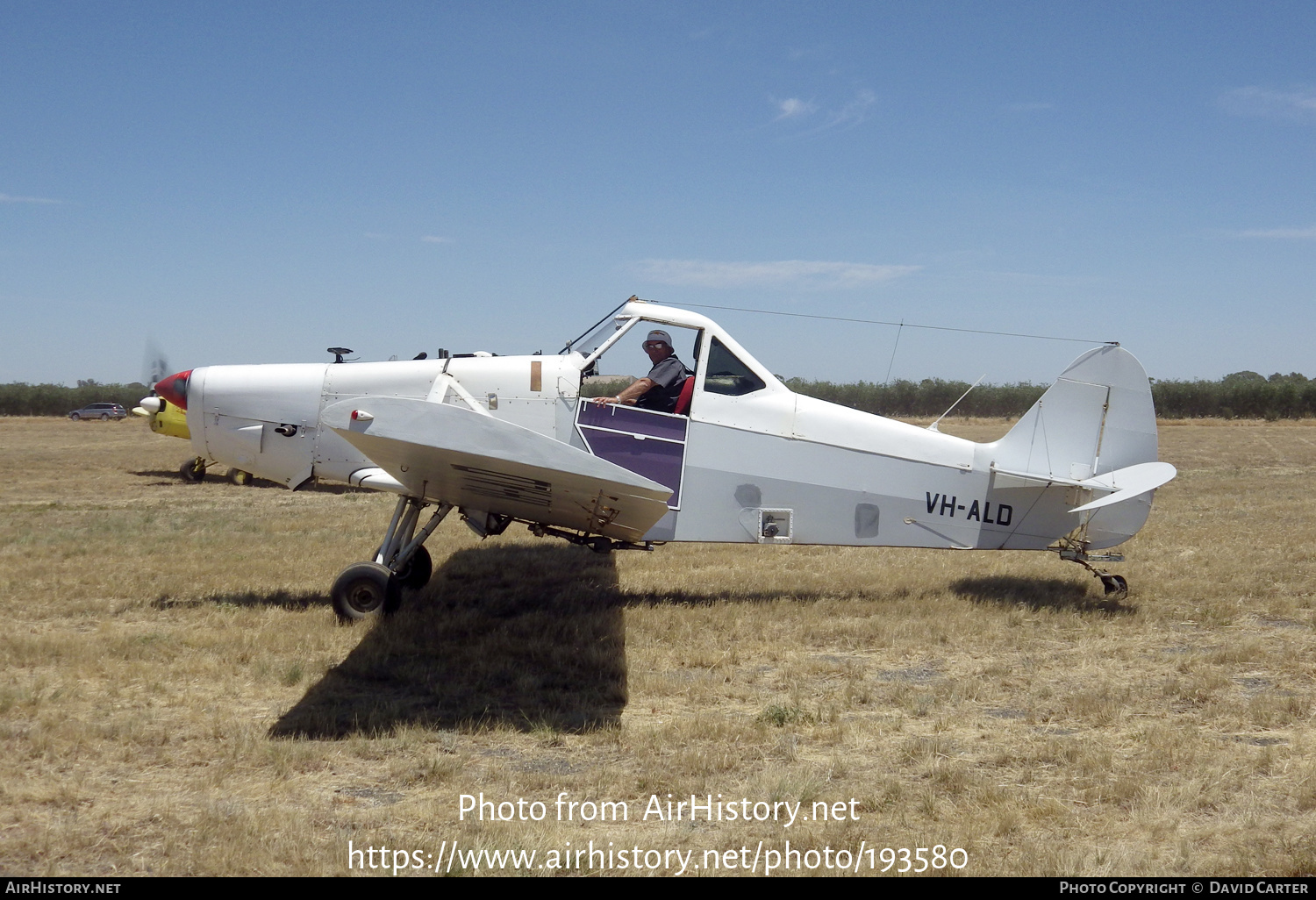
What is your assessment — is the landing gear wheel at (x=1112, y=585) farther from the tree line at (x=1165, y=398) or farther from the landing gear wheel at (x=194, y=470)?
the tree line at (x=1165, y=398)

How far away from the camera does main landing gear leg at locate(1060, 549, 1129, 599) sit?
8.29 m

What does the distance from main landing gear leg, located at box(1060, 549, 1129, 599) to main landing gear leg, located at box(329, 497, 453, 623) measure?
5929mm

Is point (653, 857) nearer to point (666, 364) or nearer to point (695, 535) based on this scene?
point (695, 535)

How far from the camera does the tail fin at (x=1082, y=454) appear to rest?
322 inches

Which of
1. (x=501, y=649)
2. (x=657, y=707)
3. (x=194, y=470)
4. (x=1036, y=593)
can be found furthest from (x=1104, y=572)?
(x=194, y=470)

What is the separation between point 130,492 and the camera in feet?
54.9

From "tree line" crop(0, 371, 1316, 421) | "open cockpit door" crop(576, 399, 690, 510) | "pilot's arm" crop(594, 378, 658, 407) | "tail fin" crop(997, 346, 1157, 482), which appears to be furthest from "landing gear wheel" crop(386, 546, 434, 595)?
"tree line" crop(0, 371, 1316, 421)

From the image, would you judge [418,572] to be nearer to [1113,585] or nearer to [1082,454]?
[1082,454]

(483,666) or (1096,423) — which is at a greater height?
(1096,423)

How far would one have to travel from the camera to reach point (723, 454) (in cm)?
754

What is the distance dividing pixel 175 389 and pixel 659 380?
4446 millimetres

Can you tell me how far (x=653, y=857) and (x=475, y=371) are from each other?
4.64 metres

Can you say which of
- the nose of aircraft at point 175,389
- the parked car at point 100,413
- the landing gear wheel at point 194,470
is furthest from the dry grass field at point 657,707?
the parked car at point 100,413

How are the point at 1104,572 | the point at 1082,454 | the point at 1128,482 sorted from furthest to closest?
the point at 1104,572 < the point at 1082,454 < the point at 1128,482
